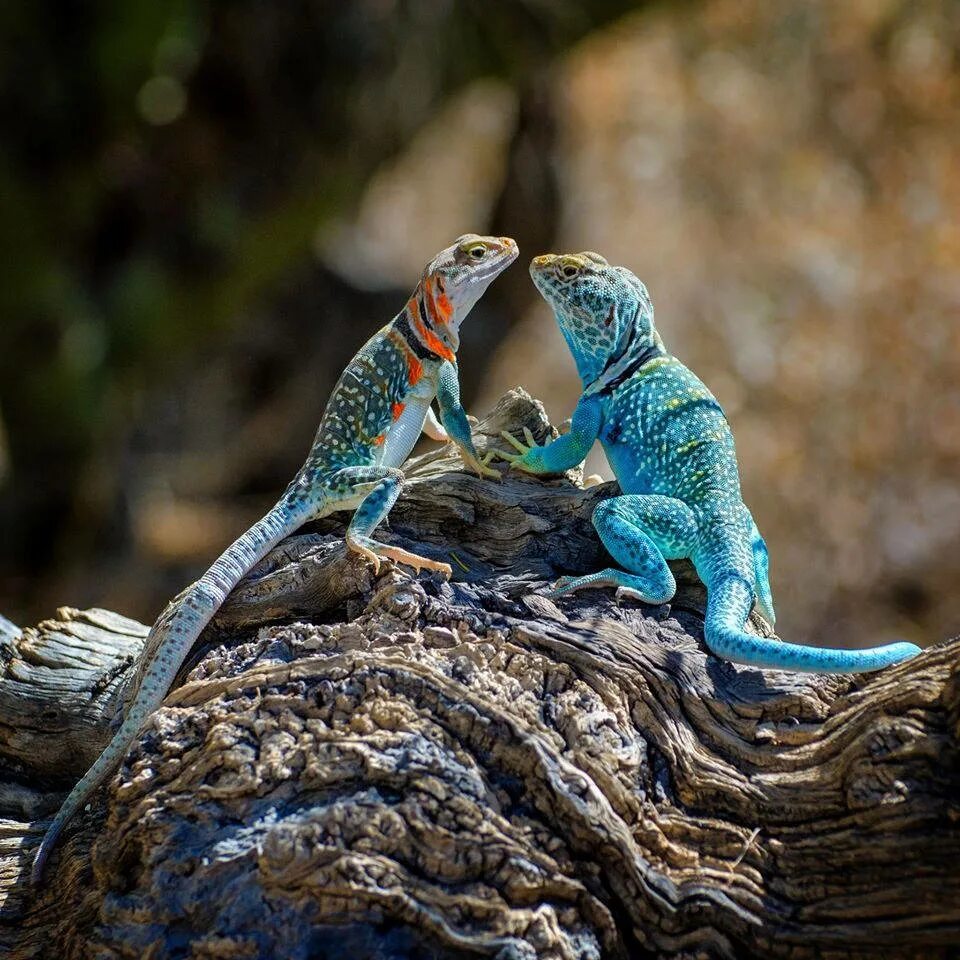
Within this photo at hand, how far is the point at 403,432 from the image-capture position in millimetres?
4906

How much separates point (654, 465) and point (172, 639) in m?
1.89

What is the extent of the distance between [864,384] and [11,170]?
8038 millimetres

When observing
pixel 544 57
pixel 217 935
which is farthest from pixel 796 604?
pixel 217 935

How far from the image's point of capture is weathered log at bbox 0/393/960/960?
10.7 ft

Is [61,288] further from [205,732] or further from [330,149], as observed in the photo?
[205,732]

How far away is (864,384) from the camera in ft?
39.6

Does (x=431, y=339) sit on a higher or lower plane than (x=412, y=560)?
higher

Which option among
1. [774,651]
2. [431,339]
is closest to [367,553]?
[431,339]

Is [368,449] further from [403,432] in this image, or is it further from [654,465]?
[654,465]

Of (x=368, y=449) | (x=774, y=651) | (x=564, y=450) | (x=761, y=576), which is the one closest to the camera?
(x=774, y=651)

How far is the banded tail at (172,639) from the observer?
394cm

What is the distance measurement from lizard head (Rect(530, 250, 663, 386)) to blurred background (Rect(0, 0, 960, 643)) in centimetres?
452

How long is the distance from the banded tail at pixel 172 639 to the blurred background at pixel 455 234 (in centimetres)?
514

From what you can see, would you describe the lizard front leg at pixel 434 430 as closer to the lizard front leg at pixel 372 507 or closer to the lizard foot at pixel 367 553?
the lizard front leg at pixel 372 507
